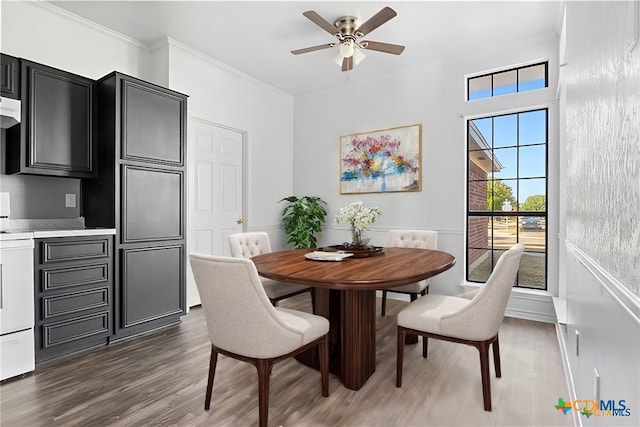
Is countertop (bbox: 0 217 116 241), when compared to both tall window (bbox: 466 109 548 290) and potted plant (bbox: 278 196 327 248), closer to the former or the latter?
potted plant (bbox: 278 196 327 248)

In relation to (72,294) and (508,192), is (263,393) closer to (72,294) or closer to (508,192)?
(72,294)

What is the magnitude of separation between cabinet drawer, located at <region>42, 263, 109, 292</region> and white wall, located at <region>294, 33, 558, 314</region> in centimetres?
298

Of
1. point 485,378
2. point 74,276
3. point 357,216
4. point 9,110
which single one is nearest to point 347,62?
point 357,216

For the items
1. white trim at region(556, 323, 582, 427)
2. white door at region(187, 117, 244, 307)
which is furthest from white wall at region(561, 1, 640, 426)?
white door at region(187, 117, 244, 307)

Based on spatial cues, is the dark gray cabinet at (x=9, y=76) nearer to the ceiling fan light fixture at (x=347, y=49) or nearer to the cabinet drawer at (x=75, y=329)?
the cabinet drawer at (x=75, y=329)

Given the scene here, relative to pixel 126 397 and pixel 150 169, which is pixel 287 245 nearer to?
pixel 150 169

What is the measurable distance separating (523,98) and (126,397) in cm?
437

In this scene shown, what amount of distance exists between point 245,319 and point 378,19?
245 cm

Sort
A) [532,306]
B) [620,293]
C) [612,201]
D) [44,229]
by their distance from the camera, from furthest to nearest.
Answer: [532,306] → [44,229] → [612,201] → [620,293]

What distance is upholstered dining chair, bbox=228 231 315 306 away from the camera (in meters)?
2.81

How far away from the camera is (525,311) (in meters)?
3.54

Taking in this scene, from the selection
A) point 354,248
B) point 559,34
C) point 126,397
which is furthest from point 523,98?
point 126,397

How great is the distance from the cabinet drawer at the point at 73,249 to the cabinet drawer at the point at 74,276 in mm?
80

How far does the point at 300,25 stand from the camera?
334 cm
